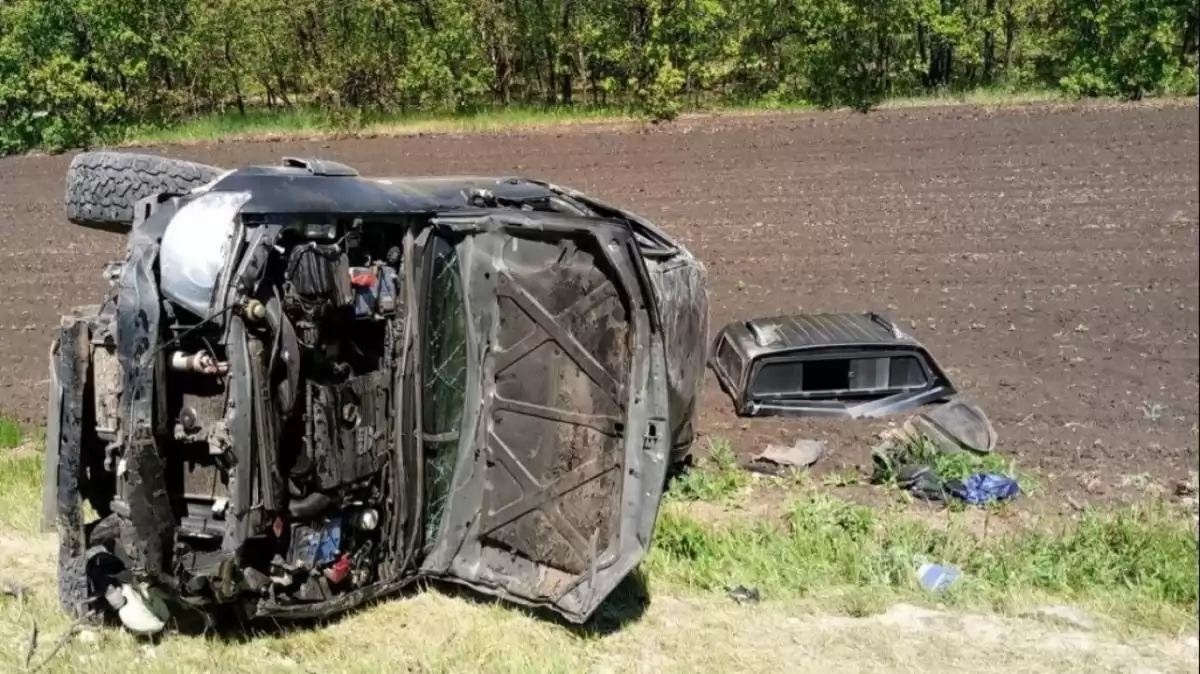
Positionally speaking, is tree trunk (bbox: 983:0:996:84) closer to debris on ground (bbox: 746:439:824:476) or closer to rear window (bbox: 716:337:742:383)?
rear window (bbox: 716:337:742:383)

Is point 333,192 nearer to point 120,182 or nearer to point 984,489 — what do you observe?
point 120,182

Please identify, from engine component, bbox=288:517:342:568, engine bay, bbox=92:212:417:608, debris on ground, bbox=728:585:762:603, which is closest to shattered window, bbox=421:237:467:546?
engine bay, bbox=92:212:417:608

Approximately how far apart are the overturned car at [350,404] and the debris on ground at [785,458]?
2.02 meters

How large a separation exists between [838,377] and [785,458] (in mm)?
999

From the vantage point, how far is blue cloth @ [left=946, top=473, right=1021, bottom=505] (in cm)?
610

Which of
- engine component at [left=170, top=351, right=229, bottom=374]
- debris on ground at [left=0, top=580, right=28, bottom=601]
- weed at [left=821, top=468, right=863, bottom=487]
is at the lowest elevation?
weed at [left=821, top=468, right=863, bottom=487]

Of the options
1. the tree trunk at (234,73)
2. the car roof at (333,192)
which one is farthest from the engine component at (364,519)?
the tree trunk at (234,73)

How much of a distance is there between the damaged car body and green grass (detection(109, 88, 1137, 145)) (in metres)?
13.4

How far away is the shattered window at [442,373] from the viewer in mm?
4652

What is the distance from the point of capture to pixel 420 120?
21.8m

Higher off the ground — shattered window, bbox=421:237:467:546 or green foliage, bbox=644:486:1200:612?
shattered window, bbox=421:237:467:546

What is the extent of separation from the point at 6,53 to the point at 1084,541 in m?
24.0

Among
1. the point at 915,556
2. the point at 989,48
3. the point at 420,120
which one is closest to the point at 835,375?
the point at 915,556

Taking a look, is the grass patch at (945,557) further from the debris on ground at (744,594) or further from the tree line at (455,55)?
the tree line at (455,55)
